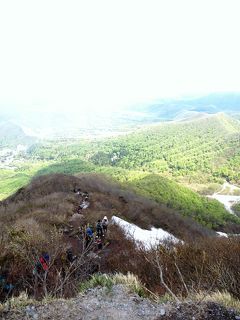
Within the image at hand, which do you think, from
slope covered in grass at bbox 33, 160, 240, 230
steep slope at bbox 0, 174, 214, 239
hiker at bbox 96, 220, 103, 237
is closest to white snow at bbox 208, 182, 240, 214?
slope covered in grass at bbox 33, 160, 240, 230

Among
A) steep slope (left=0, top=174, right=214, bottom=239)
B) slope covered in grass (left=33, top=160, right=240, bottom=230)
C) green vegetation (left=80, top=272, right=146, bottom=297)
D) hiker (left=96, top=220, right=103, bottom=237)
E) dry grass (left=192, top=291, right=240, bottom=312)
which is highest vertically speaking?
dry grass (left=192, top=291, right=240, bottom=312)

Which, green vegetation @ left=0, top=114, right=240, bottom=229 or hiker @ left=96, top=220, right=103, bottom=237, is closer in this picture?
hiker @ left=96, top=220, right=103, bottom=237

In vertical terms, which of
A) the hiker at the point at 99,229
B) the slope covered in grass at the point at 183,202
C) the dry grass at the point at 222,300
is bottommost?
the slope covered in grass at the point at 183,202

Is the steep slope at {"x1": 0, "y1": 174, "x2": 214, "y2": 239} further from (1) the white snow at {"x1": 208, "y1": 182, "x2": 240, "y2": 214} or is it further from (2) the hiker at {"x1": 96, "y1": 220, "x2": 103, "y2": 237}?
(1) the white snow at {"x1": 208, "y1": 182, "x2": 240, "y2": 214}

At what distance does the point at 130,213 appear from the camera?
37.6m

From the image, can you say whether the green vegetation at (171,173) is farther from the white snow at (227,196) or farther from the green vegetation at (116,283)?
the green vegetation at (116,283)

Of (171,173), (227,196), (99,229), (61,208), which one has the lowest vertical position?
(171,173)

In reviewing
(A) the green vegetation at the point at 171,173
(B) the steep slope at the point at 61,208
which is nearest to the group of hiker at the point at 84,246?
(B) the steep slope at the point at 61,208

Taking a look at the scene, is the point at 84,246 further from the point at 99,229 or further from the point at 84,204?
the point at 84,204

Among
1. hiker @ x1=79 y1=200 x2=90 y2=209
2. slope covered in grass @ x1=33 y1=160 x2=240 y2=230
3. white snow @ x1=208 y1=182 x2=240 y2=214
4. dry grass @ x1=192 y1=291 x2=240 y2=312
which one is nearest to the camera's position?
dry grass @ x1=192 y1=291 x2=240 y2=312

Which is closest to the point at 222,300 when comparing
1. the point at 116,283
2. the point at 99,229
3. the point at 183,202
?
the point at 116,283

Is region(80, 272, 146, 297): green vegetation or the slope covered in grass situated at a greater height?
region(80, 272, 146, 297): green vegetation

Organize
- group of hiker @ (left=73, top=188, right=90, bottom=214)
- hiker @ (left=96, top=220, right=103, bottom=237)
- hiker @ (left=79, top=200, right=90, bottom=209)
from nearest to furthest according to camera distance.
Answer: hiker @ (left=96, top=220, right=103, bottom=237) → group of hiker @ (left=73, top=188, right=90, bottom=214) → hiker @ (left=79, top=200, right=90, bottom=209)

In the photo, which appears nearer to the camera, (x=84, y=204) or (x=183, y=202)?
(x=84, y=204)
